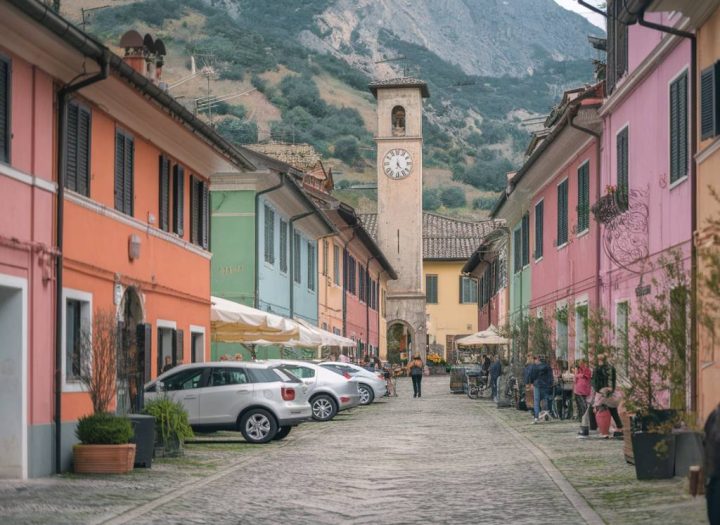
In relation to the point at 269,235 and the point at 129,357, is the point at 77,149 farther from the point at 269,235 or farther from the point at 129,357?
the point at 269,235

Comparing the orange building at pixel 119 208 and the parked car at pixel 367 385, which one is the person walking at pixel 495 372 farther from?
the orange building at pixel 119 208

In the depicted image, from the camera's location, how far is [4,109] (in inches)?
619

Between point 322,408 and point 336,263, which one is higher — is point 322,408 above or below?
below

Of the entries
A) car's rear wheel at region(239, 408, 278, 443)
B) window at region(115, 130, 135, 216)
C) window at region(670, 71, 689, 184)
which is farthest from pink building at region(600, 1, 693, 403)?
window at region(115, 130, 135, 216)

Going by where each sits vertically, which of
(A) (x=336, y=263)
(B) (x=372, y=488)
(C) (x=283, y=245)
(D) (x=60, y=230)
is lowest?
(B) (x=372, y=488)

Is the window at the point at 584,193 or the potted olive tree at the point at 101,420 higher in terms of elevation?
the window at the point at 584,193

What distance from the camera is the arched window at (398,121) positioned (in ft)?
255

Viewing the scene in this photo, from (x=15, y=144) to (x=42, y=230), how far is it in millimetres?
1294

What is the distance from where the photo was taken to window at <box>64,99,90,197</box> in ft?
59.4

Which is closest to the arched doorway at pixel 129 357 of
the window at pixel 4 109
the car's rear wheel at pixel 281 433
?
the car's rear wheel at pixel 281 433

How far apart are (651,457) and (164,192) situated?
11278 mm

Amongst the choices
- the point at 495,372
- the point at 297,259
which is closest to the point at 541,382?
the point at 495,372

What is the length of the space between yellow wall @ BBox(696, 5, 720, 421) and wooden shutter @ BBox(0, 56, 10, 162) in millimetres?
8355

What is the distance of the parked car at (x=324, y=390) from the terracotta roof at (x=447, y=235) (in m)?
64.0
